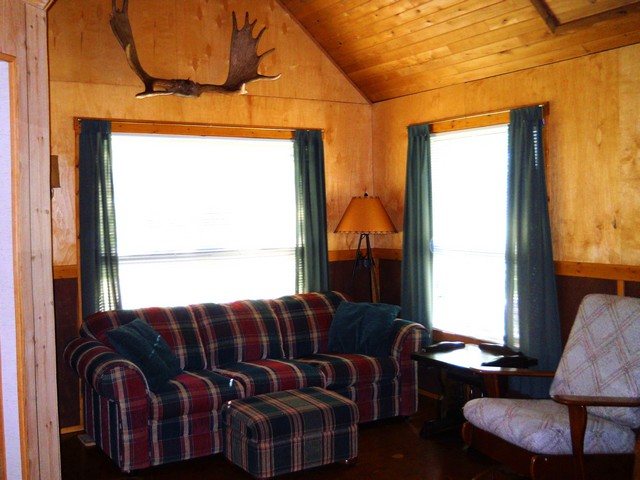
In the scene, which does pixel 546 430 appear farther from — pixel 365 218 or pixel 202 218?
pixel 202 218

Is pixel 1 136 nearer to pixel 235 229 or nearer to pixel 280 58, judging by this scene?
pixel 235 229

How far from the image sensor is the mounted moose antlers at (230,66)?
5.00 m

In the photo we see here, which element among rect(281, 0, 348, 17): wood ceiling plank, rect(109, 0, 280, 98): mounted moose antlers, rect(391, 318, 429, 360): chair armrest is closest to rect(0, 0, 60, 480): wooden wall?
rect(109, 0, 280, 98): mounted moose antlers

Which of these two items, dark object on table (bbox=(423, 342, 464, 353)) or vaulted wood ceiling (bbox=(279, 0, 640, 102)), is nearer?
vaulted wood ceiling (bbox=(279, 0, 640, 102))

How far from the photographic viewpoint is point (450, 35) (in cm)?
514

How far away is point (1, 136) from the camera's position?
2.66 metres

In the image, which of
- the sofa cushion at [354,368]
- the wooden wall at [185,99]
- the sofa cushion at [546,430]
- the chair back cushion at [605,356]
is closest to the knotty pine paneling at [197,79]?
the wooden wall at [185,99]

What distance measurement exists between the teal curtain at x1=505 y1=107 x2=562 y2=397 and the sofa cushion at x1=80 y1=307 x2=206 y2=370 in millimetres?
2120

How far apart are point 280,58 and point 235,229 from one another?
144 cm

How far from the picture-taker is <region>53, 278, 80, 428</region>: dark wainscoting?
17.0ft

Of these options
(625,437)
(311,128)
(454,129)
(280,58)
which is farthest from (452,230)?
(625,437)

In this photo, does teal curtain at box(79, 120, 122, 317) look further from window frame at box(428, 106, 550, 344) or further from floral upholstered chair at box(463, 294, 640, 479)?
floral upholstered chair at box(463, 294, 640, 479)

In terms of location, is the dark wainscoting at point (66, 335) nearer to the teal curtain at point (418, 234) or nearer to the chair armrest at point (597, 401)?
the teal curtain at point (418, 234)

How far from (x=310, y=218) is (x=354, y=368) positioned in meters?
1.51
